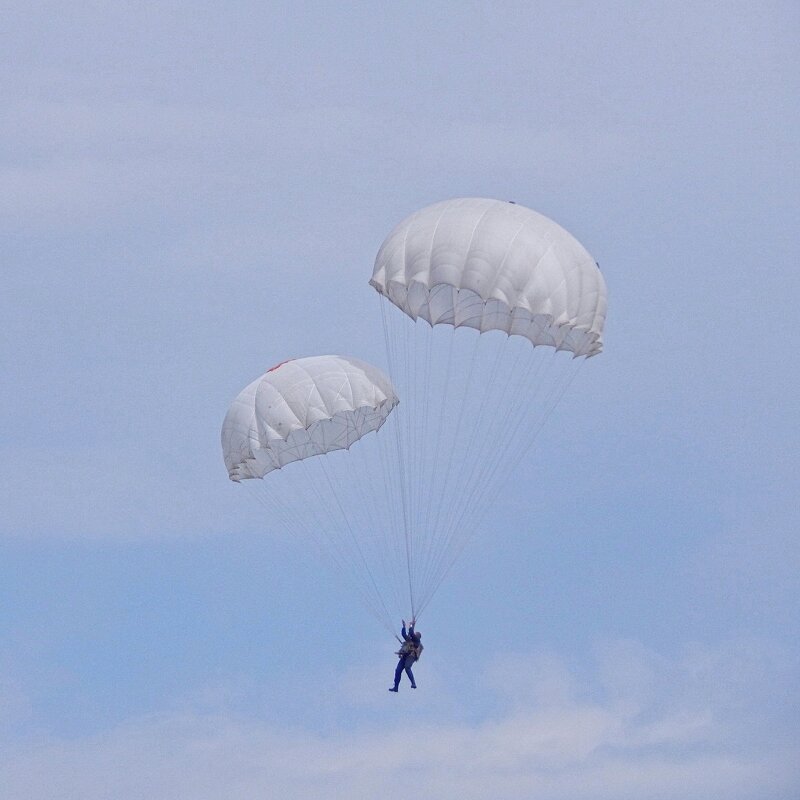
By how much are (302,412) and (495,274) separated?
6.56 metres

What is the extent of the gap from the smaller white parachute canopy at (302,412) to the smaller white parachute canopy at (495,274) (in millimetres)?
3507

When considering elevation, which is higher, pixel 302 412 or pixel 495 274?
pixel 495 274

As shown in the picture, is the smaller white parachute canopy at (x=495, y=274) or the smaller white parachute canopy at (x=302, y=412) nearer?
the smaller white parachute canopy at (x=495, y=274)

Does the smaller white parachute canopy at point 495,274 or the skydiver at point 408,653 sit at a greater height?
the smaller white parachute canopy at point 495,274

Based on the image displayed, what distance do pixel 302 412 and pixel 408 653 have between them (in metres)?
6.33

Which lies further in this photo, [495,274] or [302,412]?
[302,412]

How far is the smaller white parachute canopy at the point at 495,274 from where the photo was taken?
6450cm

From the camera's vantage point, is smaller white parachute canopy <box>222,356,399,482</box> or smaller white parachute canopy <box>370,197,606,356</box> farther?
smaller white parachute canopy <box>222,356,399,482</box>

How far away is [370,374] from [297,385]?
1981 millimetres

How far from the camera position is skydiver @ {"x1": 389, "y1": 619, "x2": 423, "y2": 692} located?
6688cm

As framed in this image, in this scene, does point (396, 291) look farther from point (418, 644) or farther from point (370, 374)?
point (418, 644)

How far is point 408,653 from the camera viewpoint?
66.9 m

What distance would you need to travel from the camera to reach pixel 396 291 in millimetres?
65562

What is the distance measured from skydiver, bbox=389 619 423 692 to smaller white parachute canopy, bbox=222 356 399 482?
5.27 m
